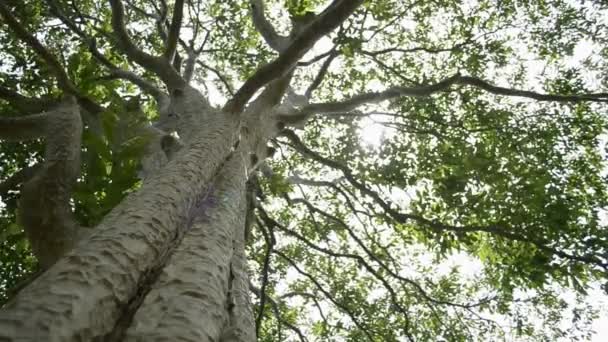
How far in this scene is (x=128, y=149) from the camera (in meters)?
3.21

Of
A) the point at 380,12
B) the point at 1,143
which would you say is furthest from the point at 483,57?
the point at 1,143

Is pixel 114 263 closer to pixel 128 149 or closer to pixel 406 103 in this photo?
pixel 128 149

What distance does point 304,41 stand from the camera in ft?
9.91

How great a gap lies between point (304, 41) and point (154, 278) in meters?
1.96

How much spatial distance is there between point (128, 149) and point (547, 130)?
218 inches

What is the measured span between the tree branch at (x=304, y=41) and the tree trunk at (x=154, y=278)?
0.94 m

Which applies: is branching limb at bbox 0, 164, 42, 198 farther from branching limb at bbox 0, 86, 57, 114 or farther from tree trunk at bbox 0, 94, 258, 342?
tree trunk at bbox 0, 94, 258, 342

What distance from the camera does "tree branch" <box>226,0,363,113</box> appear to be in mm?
2787

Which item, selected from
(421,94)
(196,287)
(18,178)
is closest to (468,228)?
(421,94)

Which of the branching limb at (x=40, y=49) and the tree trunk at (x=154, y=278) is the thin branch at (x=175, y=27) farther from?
the tree trunk at (x=154, y=278)

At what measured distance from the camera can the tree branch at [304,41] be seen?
2.79 metres

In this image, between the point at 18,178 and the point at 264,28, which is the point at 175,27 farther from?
the point at 264,28

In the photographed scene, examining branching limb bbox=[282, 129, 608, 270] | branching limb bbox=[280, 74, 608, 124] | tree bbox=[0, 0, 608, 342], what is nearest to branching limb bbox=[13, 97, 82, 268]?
tree bbox=[0, 0, 608, 342]

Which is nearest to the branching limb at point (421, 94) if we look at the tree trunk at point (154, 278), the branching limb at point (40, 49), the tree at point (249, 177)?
the tree at point (249, 177)
